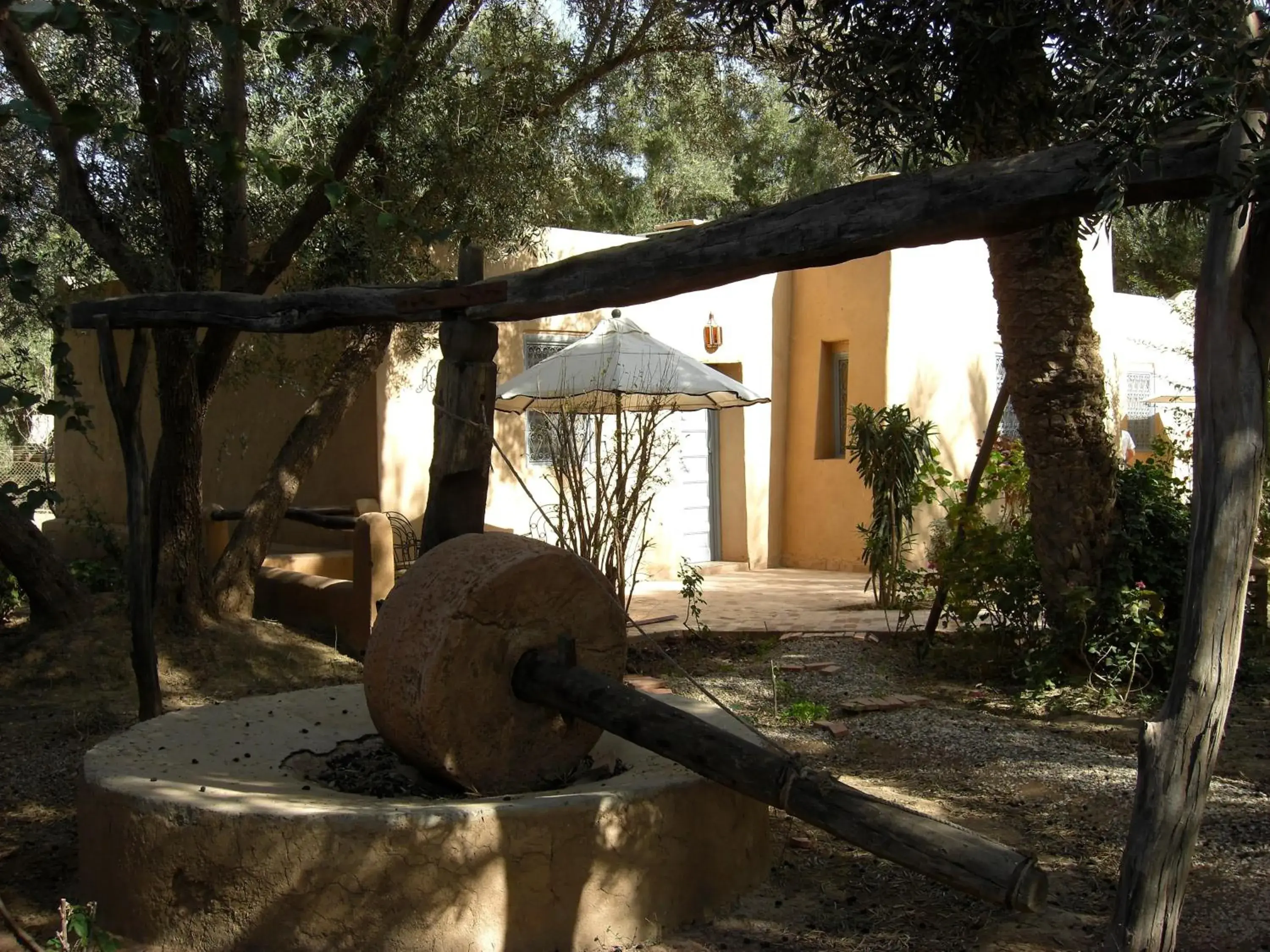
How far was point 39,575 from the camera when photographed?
8391mm

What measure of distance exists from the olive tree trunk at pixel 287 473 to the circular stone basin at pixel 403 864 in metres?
4.92

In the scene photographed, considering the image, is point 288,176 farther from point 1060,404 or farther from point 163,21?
point 1060,404

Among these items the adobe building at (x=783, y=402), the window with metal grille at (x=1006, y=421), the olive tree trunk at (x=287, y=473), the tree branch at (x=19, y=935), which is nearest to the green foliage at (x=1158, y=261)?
the window with metal grille at (x=1006, y=421)

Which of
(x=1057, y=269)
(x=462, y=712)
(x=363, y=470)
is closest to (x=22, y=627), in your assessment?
(x=363, y=470)

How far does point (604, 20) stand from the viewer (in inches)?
399

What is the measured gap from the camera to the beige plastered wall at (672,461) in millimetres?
10969

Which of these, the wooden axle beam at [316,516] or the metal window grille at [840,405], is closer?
the wooden axle beam at [316,516]

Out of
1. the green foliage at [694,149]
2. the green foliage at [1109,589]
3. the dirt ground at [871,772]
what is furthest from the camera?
the green foliage at [694,149]

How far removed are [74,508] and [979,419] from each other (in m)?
10.8

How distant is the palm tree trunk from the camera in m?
→ 7.05

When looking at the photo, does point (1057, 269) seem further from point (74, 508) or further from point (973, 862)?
point (74, 508)

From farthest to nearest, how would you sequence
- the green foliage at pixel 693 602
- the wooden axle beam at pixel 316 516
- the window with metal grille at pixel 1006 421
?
1. the window with metal grille at pixel 1006 421
2. the wooden axle beam at pixel 316 516
3. the green foliage at pixel 693 602

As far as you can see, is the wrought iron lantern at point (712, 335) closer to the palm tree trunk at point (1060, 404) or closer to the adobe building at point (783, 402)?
the adobe building at point (783, 402)

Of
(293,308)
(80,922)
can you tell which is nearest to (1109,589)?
(293,308)
